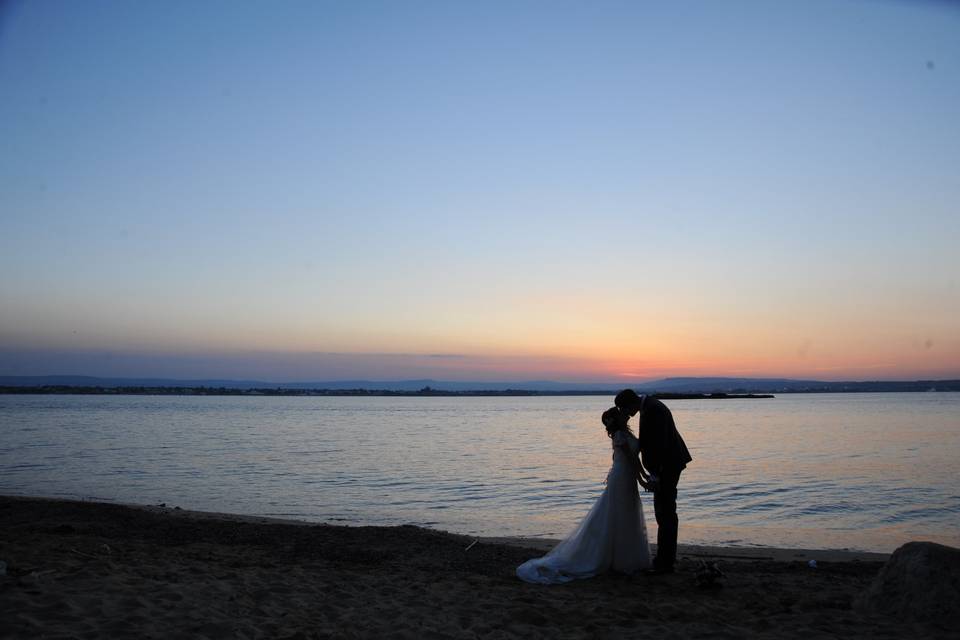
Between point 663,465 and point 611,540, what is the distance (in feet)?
3.61

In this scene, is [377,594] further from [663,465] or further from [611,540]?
[663,465]

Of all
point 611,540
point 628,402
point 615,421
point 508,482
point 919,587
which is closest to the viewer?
point 919,587

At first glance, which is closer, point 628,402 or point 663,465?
point 663,465

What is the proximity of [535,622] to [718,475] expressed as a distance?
59.0 ft

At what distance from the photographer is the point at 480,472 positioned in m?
23.7

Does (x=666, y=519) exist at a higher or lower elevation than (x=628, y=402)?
lower

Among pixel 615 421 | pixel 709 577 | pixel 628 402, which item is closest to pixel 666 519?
pixel 709 577

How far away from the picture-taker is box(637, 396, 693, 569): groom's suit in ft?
26.9

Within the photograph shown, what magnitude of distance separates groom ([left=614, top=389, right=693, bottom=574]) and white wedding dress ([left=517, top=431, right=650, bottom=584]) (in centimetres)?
23

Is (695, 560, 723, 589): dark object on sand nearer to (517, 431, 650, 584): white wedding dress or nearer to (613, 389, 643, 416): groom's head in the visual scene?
(517, 431, 650, 584): white wedding dress

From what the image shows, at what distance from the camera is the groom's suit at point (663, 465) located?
8188 mm

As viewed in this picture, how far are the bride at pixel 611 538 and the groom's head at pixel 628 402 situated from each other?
35cm

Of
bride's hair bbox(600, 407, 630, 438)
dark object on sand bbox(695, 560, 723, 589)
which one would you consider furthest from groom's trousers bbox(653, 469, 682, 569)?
bride's hair bbox(600, 407, 630, 438)

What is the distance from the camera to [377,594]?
24.0ft
